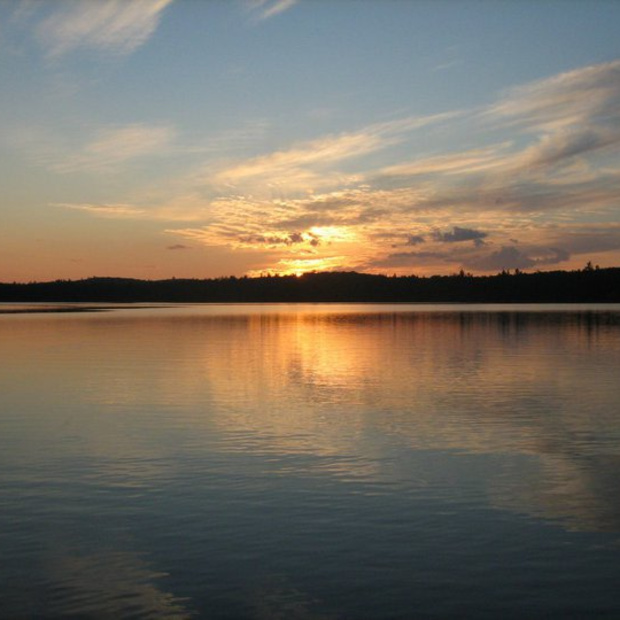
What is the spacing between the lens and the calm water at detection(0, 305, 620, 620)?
931cm

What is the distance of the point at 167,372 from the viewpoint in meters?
34.3

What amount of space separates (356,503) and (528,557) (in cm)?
340

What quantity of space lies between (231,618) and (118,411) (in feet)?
51.1

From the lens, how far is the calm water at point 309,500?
30.6 feet

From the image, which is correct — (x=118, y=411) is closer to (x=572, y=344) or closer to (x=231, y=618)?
(x=231, y=618)

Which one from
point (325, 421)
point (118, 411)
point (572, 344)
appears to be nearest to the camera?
point (325, 421)

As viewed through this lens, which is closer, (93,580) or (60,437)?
(93,580)

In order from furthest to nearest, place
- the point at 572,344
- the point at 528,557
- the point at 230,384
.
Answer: the point at 572,344 < the point at 230,384 < the point at 528,557

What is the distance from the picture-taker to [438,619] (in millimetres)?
8609

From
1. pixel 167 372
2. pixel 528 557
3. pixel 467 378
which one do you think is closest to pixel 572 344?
pixel 467 378

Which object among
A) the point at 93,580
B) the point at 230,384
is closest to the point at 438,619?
the point at 93,580

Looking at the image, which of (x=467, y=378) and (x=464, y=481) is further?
(x=467, y=378)

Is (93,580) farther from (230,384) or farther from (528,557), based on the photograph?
(230,384)

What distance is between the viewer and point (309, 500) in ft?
43.8
